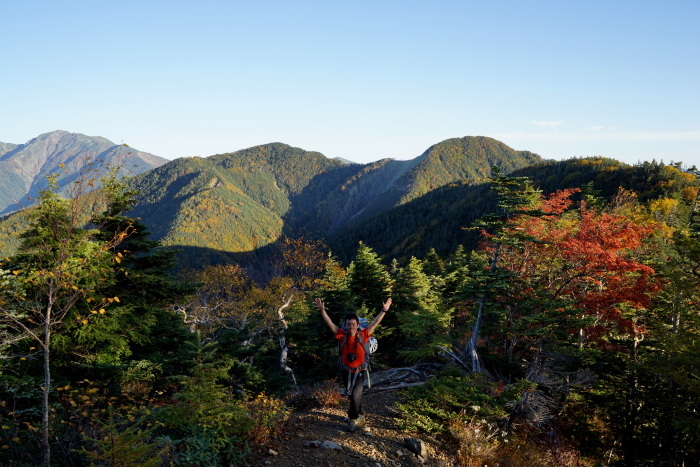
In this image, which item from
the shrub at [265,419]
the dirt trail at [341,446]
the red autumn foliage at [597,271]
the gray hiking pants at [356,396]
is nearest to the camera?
the dirt trail at [341,446]

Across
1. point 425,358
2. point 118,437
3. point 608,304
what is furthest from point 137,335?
point 608,304

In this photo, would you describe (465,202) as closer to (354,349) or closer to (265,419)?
(354,349)

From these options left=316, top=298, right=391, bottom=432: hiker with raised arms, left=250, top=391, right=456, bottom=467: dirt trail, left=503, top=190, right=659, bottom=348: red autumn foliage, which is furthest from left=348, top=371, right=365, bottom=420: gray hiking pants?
left=503, top=190, right=659, bottom=348: red autumn foliage

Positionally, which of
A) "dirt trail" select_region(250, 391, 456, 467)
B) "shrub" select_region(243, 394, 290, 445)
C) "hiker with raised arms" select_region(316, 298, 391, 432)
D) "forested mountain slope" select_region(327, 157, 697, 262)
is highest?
"forested mountain slope" select_region(327, 157, 697, 262)

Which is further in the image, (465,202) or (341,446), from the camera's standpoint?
(465,202)

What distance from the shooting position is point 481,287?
11609 millimetres

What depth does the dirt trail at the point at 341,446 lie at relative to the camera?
555 cm

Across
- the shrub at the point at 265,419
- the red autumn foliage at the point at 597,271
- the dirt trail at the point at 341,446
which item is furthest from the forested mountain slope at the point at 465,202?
the shrub at the point at 265,419

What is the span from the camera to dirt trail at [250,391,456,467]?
5.55 meters

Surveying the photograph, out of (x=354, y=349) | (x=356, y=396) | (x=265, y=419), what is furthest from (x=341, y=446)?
(x=354, y=349)

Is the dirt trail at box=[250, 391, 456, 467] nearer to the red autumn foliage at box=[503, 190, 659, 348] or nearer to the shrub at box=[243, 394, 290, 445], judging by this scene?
the shrub at box=[243, 394, 290, 445]

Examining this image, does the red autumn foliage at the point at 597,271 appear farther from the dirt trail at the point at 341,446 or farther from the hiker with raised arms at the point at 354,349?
the hiker with raised arms at the point at 354,349

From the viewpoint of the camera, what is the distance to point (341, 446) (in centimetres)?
598

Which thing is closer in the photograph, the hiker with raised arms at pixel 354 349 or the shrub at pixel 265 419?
the shrub at pixel 265 419
